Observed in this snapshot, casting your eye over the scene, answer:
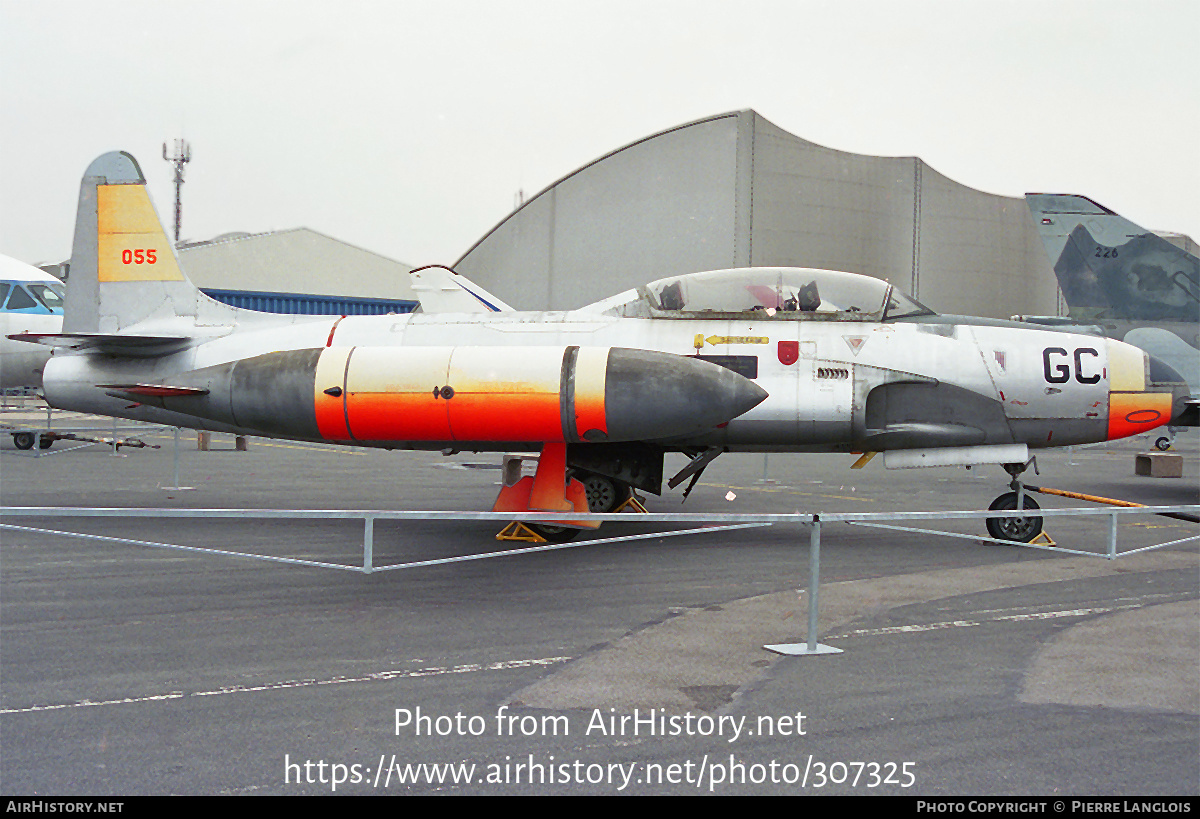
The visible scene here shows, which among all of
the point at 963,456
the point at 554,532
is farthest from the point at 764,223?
the point at 554,532

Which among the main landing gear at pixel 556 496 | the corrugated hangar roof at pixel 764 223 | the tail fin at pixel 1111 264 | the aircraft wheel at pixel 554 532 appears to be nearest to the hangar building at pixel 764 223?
the corrugated hangar roof at pixel 764 223

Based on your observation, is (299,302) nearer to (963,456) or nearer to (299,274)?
(299,274)

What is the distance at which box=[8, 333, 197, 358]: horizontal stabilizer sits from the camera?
1084 centimetres

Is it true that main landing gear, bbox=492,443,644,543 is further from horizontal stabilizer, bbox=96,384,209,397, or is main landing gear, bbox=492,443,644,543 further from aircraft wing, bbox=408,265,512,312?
aircraft wing, bbox=408,265,512,312

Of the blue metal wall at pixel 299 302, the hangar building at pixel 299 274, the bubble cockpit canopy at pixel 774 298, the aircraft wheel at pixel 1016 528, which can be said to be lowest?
the aircraft wheel at pixel 1016 528

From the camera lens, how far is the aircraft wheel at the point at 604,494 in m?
11.2

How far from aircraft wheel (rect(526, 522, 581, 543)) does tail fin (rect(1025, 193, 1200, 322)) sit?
13.0m

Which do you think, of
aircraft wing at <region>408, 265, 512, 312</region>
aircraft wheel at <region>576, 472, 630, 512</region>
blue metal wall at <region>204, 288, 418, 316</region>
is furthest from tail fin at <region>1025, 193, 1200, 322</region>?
blue metal wall at <region>204, 288, 418, 316</region>

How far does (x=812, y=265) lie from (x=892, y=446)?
2724 centimetres

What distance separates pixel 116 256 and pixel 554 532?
274 inches

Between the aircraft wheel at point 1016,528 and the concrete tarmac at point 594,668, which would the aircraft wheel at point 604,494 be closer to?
the concrete tarmac at point 594,668

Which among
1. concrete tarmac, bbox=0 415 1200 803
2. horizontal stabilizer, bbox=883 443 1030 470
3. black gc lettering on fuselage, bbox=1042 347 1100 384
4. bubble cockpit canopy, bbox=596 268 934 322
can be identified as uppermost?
bubble cockpit canopy, bbox=596 268 934 322

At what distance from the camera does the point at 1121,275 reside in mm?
19000

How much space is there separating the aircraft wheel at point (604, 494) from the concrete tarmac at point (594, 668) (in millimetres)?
365
